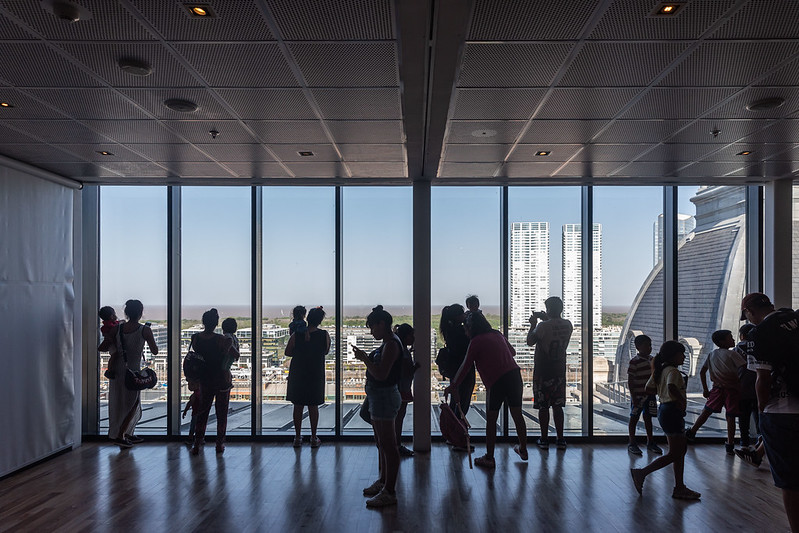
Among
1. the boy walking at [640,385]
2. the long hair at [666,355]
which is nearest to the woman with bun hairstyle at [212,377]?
the long hair at [666,355]

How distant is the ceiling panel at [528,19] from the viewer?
2.63 m

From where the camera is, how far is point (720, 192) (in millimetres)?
6934

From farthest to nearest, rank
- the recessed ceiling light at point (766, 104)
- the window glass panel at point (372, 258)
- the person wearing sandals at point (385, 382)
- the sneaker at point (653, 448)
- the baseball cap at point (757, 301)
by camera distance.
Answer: the window glass panel at point (372, 258) → the sneaker at point (653, 448) → the person wearing sandals at point (385, 382) → the recessed ceiling light at point (766, 104) → the baseball cap at point (757, 301)

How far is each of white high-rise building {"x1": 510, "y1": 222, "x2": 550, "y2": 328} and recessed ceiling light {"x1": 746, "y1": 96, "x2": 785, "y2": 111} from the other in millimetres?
3019

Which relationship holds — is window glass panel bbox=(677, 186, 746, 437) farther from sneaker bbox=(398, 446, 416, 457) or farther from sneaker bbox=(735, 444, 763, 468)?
sneaker bbox=(398, 446, 416, 457)

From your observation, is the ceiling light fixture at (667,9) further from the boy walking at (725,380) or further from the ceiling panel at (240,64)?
the boy walking at (725,380)

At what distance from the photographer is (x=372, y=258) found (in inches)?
272

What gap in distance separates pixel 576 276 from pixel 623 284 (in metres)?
0.63

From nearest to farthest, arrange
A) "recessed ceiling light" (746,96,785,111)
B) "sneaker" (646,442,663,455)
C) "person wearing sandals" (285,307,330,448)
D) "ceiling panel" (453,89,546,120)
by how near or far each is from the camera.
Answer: "ceiling panel" (453,89,546,120)
"recessed ceiling light" (746,96,785,111)
"sneaker" (646,442,663,455)
"person wearing sandals" (285,307,330,448)

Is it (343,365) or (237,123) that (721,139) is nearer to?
(237,123)

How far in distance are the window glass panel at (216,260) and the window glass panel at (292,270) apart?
252 mm

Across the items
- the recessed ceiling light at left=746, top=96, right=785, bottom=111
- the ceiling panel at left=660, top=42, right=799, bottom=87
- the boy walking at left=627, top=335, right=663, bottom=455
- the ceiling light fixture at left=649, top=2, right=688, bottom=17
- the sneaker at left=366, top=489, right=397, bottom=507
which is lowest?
the sneaker at left=366, top=489, right=397, bottom=507

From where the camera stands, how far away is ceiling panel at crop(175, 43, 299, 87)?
309 cm

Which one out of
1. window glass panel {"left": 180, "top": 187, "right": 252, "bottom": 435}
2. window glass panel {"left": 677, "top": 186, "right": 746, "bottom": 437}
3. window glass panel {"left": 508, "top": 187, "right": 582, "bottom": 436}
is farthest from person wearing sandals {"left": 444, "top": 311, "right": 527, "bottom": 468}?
window glass panel {"left": 180, "top": 187, "right": 252, "bottom": 435}
